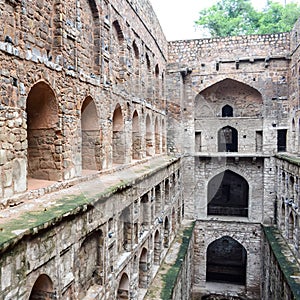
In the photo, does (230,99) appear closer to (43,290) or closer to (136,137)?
(136,137)

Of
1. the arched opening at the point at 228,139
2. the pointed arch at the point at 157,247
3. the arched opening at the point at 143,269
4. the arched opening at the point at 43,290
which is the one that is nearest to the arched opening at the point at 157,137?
the pointed arch at the point at 157,247

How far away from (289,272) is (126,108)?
608 centimetres

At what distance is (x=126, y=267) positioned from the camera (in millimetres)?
6754

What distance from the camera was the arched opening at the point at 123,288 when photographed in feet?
22.2

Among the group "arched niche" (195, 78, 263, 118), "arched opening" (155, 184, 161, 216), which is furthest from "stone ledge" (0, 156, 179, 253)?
"arched niche" (195, 78, 263, 118)

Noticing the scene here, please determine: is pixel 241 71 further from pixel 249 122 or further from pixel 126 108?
pixel 126 108

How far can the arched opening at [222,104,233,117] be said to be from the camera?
16.2 meters

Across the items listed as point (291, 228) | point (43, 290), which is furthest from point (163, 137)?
point (43, 290)

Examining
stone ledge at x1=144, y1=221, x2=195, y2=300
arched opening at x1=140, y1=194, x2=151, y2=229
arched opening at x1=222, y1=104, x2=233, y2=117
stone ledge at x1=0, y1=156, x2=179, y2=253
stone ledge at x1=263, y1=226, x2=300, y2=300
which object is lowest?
stone ledge at x1=144, y1=221, x2=195, y2=300

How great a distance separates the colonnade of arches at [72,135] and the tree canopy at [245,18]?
15.5m

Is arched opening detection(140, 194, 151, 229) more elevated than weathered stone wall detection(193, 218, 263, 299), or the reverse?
arched opening detection(140, 194, 151, 229)

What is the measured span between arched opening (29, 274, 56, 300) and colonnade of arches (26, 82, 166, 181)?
169cm

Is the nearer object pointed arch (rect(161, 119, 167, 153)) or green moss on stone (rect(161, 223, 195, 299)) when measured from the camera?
green moss on stone (rect(161, 223, 195, 299))

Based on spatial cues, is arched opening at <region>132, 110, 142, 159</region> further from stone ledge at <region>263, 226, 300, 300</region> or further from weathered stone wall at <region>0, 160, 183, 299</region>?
stone ledge at <region>263, 226, 300, 300</region>
